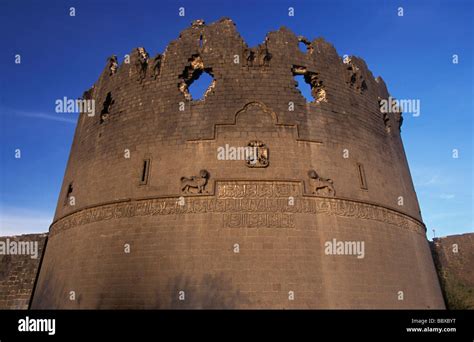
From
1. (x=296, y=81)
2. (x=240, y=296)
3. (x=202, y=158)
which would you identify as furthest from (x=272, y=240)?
(x=296, y=81)

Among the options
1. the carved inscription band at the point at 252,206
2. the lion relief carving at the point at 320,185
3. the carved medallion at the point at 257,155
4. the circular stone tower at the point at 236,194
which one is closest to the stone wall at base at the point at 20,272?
the circular stone tower at the point at 236,194

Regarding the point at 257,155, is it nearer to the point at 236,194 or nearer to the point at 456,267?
the point at 236,194

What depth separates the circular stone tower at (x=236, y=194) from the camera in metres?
10.5

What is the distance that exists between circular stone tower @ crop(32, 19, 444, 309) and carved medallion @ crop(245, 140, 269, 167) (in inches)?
1.4

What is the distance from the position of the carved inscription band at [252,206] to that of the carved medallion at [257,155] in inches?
25.4

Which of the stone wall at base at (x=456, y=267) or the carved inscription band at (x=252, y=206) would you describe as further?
the stone wall at base at (x=456, y=267)

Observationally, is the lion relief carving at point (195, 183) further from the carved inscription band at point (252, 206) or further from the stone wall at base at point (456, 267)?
the stone wall at base at point (456, 267)

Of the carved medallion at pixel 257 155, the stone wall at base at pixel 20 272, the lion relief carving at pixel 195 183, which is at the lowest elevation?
the stone wall at base at pixel 20 272

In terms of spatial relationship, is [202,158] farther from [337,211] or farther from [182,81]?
[337,211]

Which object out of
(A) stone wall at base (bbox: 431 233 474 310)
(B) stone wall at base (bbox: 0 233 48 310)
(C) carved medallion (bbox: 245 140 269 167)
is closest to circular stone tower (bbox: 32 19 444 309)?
(C) carved medallion (bbox: 245 140 269 167)

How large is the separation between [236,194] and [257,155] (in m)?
1.40

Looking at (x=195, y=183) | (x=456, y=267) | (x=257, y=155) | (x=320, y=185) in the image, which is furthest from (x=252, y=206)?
(x=456, y=267)

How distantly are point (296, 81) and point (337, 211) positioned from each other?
4618mm

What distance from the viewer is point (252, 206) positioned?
11.1m
